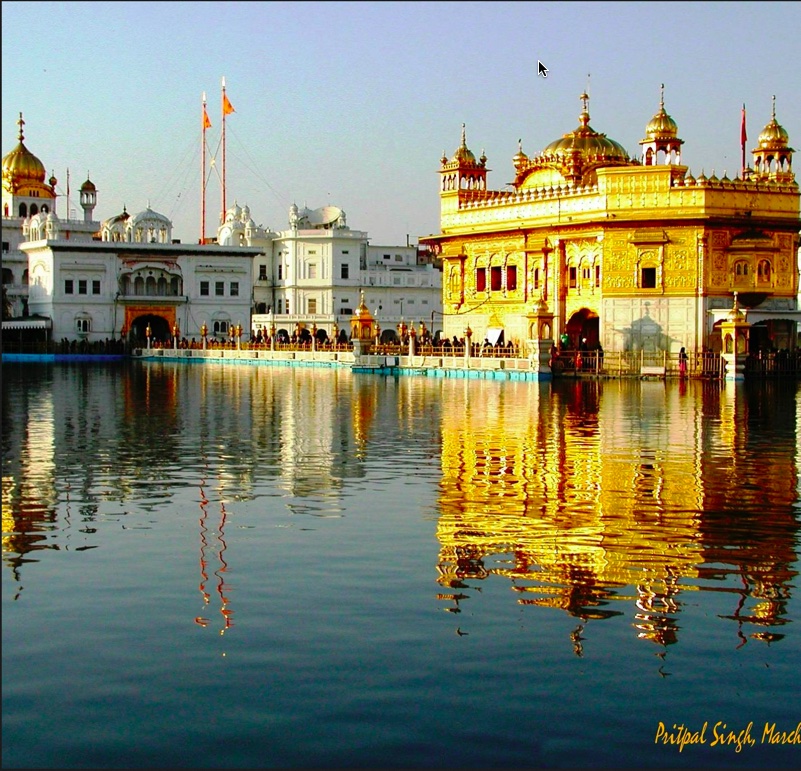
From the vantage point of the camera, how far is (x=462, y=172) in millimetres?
60094

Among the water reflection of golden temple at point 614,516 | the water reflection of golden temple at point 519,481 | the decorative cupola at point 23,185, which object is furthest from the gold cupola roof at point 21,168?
the water reflection of golden temple at point 614,516

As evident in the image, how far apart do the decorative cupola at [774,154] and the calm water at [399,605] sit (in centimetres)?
3290

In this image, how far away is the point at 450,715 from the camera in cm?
774

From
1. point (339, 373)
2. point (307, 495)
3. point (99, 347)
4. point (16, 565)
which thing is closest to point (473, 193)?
point (339, 373)

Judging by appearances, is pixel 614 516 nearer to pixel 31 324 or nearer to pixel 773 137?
pixel 773 137

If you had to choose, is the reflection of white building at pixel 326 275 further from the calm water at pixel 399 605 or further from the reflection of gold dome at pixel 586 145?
the calm water at pixel 399 605

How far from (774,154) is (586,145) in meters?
8.42

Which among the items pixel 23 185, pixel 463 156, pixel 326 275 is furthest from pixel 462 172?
pixel 23 185

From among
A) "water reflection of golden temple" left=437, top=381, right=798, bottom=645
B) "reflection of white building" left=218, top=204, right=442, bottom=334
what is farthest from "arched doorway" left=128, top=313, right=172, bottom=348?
"water reflection of golden temple" left=437, top=381, right=798, bottom=645

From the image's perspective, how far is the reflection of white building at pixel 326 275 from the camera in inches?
3263

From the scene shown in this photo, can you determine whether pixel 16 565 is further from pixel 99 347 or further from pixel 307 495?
pixel 99 347

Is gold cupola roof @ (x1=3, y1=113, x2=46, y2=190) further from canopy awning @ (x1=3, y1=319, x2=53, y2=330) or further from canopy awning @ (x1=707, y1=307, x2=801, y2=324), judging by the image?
canopy awning @ (x1=707, y1=307, x2=801, y2=324)

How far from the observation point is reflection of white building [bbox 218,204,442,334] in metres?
82.9

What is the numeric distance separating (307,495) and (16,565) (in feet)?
16.9
